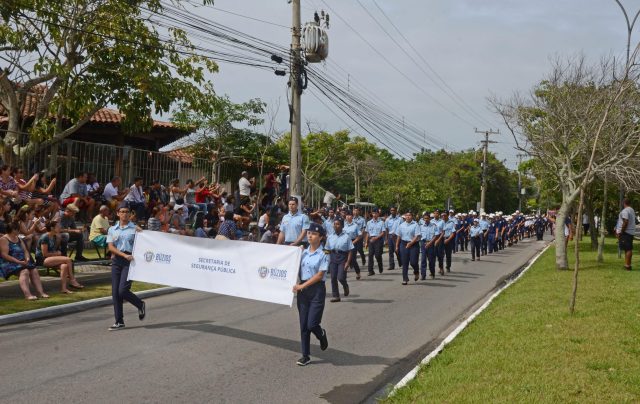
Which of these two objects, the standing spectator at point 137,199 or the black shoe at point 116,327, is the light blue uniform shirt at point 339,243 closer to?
the black shoe at point 116,327

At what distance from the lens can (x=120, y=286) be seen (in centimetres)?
981

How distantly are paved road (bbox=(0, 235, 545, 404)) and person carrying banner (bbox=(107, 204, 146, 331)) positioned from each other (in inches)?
15.6

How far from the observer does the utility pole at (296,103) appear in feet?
70.0

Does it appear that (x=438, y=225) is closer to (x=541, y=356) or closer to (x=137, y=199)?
(x=137, y=199)

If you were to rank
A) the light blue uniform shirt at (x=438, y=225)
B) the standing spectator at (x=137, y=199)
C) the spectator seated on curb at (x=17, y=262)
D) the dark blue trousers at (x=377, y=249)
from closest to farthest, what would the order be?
the spectator seated on curb at (x=17, y=262)
the standing spectator at (x=137, y=199)
the light blue uniform shirt at (x=438, y=225)
the dark blue trousers at (x=377, y=249)

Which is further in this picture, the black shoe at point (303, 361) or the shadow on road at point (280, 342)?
the shadow on road at point (280, 342)

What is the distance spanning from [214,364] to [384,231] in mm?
12570

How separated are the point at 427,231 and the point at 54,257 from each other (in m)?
9.78

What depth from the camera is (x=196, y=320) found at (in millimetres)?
10906

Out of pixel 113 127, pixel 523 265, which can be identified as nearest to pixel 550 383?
pixel 523 265

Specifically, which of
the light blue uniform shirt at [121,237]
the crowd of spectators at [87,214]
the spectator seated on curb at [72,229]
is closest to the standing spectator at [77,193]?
the crowd of spectators at [87,214]

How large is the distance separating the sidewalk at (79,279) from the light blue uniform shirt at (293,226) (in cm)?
438

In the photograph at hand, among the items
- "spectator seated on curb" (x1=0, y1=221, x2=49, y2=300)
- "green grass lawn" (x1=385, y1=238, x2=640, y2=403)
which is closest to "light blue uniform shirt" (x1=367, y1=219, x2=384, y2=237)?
"green grass lawn" (x1=385, y1=238, x2=640, y2=403)

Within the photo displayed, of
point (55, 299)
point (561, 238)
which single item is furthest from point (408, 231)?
point (55, 299)
